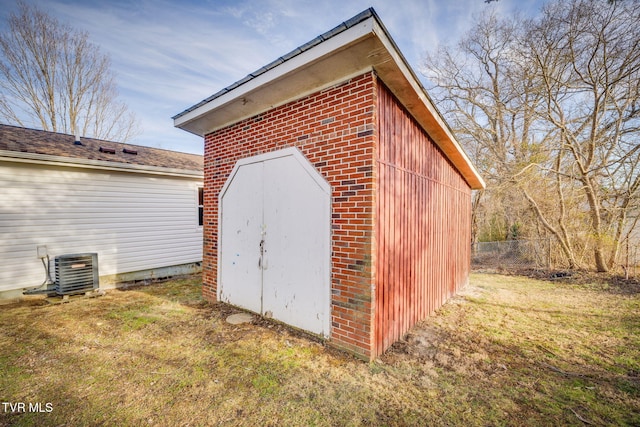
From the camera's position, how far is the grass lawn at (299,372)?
217 cm

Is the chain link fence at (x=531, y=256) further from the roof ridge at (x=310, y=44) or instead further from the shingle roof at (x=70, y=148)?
the shingle roof at (x=70, y=148)

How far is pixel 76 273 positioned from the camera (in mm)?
5285

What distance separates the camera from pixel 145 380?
8.57 feet

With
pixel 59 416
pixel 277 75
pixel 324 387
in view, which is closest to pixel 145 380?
pixel 59 416

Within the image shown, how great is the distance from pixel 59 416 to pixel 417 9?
8.50 meters

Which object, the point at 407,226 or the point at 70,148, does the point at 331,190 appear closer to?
the point at 407,226

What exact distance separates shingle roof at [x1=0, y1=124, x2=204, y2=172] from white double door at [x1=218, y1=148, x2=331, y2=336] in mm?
4259

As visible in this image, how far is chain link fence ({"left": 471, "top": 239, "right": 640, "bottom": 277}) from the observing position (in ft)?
25.4

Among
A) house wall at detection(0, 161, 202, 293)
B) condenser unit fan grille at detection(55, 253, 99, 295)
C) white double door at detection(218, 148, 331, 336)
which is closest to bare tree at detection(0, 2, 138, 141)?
house wall at detection(0, 161, 202, 293)

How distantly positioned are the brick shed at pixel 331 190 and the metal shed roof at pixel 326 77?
0.6 inches

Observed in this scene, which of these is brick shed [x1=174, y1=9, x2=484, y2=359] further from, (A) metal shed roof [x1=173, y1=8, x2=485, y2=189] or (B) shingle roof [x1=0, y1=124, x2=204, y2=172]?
(B) shingle roof [x1=0, y1=124, x2=204, y2=172]

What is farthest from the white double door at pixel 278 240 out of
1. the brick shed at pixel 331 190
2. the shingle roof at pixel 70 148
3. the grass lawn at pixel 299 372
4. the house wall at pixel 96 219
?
the shingle roof at pixel 70 148

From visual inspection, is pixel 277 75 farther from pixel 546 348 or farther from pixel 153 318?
pixel 546 348

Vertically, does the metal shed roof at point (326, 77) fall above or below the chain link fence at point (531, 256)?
above
